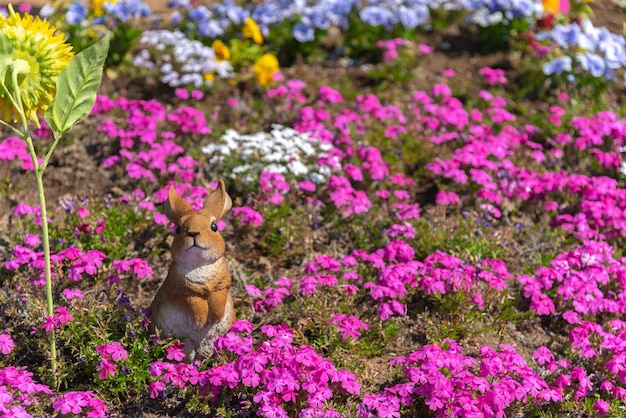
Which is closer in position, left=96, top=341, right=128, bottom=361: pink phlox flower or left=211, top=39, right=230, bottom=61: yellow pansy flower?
left=96, top=341, right=128, bottom=361: pink phlox flower

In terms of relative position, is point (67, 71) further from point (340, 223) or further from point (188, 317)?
point (340, 223)

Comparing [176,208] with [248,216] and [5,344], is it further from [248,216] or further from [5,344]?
[248,216]

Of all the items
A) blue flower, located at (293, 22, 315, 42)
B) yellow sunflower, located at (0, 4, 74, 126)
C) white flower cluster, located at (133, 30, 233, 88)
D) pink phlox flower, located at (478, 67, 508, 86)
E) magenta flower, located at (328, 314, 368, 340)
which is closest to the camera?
yellow sunflower, located at (0, 4, 74, 126)

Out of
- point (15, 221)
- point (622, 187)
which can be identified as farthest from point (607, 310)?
point (15, 221)

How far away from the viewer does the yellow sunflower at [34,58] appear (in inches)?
152

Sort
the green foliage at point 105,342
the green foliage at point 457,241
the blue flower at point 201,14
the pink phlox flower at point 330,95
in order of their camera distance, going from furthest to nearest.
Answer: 1. the blue flower at point 201,14
2. the pink phlox flower at point 330,95
3. the green foliage at point 457,241
4. the green foliage at point 105,342

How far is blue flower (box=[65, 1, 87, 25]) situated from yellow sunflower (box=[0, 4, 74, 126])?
3.68 m

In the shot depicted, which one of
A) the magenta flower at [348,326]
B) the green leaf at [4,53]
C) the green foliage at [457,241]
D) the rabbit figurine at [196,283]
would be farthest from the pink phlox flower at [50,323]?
the green foliage at [457,241]

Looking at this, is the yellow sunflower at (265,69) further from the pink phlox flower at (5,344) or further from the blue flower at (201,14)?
the pink phlox flower at (5,344)

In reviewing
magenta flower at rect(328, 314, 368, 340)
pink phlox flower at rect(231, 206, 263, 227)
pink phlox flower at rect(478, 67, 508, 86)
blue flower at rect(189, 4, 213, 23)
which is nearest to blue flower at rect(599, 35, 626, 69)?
pink phlox flower at rect(478, 67, 508, 86)

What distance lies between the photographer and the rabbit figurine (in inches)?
153

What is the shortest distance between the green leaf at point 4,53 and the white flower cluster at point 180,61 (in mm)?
3307

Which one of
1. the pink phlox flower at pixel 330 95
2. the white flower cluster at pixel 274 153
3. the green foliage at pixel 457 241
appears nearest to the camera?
the green foliage at pixel 457 241

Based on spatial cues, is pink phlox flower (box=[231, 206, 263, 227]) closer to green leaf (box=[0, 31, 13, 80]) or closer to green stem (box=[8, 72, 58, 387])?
green stem (box=[8, 72, 58, 387])
